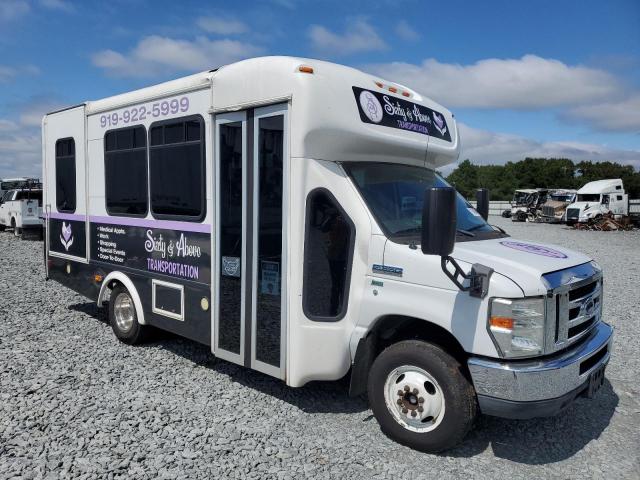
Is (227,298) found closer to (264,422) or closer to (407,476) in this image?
(264,422)

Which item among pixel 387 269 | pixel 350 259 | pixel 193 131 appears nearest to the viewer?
pixel 387 269

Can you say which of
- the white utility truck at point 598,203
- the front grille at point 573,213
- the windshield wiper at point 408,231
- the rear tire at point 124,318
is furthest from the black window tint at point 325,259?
the front grille at point 573,213

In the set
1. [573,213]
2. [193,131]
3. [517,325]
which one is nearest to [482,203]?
[517,325]

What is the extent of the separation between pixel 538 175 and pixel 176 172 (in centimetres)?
8564

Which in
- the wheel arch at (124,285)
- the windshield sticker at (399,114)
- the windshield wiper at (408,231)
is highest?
the windshield sticker at (399,114)

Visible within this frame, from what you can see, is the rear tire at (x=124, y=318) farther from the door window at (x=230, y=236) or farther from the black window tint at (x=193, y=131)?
the black window tint at (x=193, y=131)

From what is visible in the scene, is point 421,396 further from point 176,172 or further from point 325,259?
point 176,172

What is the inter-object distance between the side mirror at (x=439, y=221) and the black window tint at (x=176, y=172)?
2476 millimetres

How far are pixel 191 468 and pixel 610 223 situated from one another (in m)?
30.4

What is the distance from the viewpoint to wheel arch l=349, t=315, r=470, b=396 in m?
3.93

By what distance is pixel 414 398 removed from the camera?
12.6ft

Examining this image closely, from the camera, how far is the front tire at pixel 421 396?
11.9 ft

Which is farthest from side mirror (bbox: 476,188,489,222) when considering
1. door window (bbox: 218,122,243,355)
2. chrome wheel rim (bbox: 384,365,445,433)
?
door window (bbox: 218,122,243,355)

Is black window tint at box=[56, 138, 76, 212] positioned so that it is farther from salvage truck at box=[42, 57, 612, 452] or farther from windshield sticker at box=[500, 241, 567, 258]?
windshield sticker at box=[500, 241, 567, 258]
